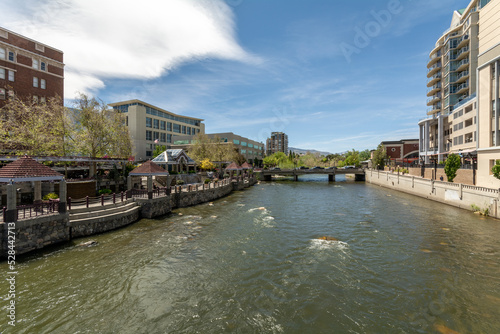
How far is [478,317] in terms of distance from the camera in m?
8.38

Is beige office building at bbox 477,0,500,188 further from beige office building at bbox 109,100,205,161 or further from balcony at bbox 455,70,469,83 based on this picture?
beige office building at bbox 109,100,205,161

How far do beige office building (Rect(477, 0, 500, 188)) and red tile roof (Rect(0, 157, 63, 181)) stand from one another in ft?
147

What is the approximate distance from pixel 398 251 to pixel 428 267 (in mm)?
2294

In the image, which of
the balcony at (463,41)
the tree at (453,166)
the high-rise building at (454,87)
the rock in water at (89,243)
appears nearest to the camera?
the rock in water at (89,243)

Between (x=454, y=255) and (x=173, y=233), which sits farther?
(x=173, y=233)

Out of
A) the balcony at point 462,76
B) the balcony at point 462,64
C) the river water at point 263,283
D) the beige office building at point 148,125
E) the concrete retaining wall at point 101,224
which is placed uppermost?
the balcony at point 462,64

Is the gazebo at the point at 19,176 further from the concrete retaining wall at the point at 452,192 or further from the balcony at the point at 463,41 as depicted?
the balcony at the point at 463,41

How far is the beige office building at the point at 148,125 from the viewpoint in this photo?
74.5 meters

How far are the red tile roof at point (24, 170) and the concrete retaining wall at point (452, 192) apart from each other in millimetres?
39507

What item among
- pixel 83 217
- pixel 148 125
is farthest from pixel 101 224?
pixel 148 125

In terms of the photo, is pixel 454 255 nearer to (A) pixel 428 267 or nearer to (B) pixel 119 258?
(A) pixel 428 267

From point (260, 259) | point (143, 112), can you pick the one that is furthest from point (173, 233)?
point (143, 112)

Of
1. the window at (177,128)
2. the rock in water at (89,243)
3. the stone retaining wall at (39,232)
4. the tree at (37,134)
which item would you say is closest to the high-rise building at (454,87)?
the rock in water at (89,243)

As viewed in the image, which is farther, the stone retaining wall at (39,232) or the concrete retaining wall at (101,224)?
the concrete retaining wall at (101,224)
